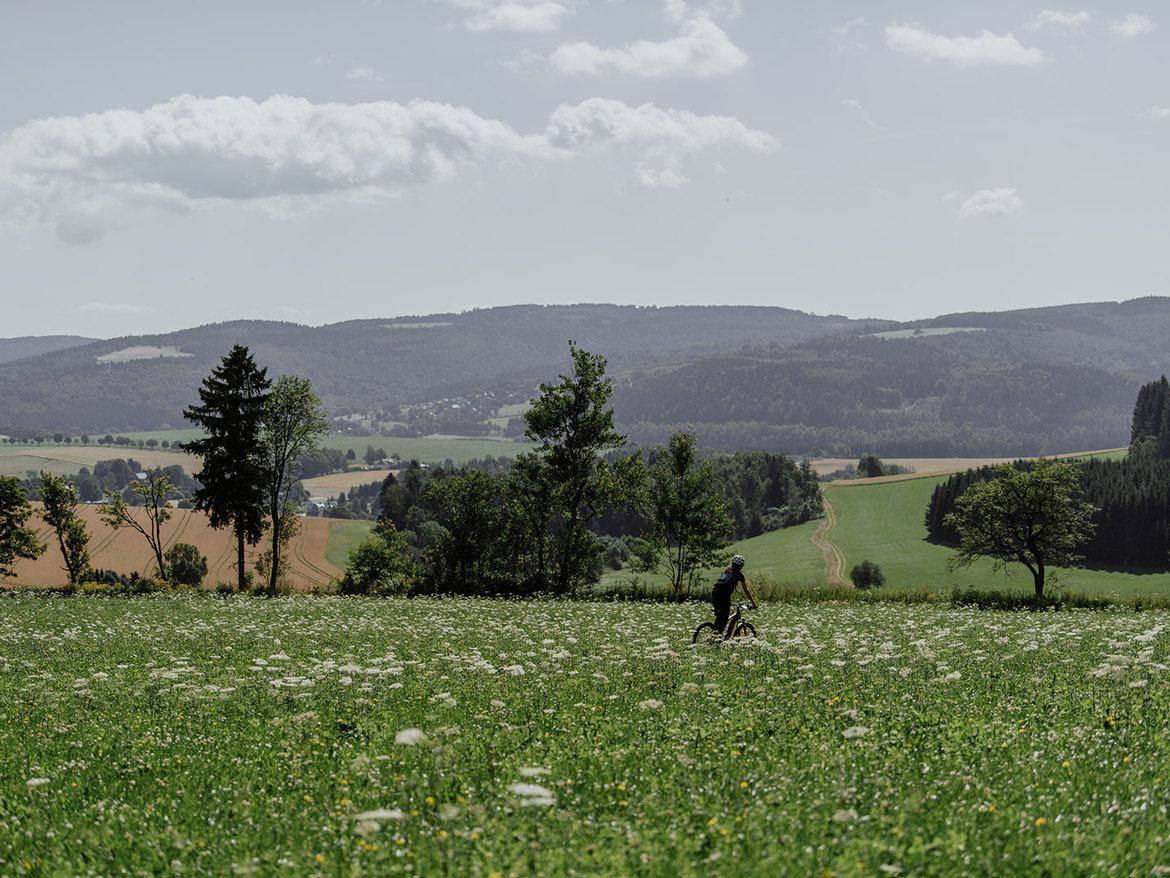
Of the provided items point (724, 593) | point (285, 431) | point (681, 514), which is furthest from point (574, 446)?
point (724, 593)

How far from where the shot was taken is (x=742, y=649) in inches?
714

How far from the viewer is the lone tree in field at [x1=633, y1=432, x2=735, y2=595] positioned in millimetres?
52281

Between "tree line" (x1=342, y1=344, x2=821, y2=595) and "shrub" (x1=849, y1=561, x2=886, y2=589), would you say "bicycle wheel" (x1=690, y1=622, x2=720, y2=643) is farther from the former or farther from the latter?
"shrub" (x1=849, y1=561, x2=886, y2=589)

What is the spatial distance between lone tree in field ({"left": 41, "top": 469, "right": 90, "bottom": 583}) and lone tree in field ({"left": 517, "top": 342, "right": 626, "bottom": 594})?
3409 centimetres

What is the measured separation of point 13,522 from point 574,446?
42062 mm

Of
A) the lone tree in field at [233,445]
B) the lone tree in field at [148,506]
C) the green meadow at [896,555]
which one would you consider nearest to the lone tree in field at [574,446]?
the lone tree in field at [233,445]

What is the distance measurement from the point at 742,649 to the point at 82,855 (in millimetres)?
12376

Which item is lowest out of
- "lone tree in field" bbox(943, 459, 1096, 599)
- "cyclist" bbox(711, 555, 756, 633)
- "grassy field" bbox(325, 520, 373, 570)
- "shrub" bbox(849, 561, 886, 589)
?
"shrub" bbox(849, 561, 886, 589)

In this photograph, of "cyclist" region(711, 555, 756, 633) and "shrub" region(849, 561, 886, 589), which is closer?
"cyclist" region(711, 555, 756, 633)

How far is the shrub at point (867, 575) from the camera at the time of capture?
130 meters

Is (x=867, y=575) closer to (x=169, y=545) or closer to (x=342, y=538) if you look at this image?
(x=342, y=538)

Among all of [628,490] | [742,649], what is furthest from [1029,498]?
[742,649]

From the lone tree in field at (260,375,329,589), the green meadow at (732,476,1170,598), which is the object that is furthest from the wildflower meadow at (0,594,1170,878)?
the green meadow at (732,476,1170,598)

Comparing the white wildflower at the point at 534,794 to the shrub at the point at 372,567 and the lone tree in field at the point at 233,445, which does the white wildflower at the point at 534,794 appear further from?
the lone tree in field at the point at 233,445
